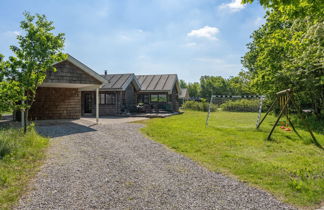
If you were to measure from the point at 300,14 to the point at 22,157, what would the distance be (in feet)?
27.7

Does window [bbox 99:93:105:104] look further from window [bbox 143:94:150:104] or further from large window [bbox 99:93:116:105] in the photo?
window [bbox 143:94:150:104]

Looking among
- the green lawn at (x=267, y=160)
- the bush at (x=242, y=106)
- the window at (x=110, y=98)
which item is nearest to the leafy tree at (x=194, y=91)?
the window at (x=110, y=98)

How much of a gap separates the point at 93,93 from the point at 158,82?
7.86 meters

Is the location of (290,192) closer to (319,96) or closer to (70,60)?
(70,60)

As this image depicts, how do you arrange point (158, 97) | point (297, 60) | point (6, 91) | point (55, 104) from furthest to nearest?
1. point (158, 97)
2. point (55, 104)
3. point (297, 60)
4. point (6, 91)

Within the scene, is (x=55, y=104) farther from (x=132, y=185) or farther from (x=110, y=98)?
(x=132, y=185)

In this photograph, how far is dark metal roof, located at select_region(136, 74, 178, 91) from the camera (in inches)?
944

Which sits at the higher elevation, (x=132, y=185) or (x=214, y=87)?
(x=214, y=87)

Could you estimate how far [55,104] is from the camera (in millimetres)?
14656

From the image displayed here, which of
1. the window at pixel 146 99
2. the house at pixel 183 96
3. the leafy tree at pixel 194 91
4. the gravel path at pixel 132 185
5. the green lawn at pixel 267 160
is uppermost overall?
the leafy tree at pixel 194 91

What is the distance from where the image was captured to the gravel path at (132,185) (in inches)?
137

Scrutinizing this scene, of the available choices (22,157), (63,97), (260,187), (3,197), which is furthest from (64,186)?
(63,97)

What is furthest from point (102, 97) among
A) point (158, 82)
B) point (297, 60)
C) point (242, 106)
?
point (297, 60)

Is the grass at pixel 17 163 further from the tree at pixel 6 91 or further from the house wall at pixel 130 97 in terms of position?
the house wall at pixel 130 97
